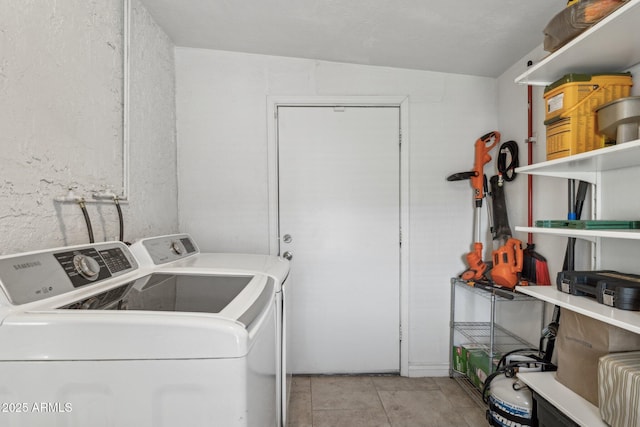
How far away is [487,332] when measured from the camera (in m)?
2.32

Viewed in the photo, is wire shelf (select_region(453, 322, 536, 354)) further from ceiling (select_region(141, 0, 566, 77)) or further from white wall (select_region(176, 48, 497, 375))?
ceiling (select_region(141, 0, 566, 77))

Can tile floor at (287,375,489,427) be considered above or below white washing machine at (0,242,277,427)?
below

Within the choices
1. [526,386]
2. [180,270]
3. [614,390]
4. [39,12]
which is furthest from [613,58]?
[39,12]

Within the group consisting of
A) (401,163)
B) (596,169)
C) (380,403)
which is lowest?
(380,403)

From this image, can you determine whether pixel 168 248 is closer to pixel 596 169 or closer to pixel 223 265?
pixel 223 265

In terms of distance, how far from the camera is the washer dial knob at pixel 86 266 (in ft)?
3.26

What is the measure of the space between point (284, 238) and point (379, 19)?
1.53 metres

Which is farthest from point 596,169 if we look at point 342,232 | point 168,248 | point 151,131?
point 151,131

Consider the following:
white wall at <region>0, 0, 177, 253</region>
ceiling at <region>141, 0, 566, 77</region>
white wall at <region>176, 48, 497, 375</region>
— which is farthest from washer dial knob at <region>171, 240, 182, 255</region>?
ceiling at <region>141, 0, 566, 77</region>

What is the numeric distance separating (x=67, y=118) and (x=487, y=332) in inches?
107

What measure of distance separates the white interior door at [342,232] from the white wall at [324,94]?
0.49 feet

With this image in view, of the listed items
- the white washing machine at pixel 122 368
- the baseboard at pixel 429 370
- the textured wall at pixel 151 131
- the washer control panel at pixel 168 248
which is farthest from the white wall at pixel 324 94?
the white washing machine at pixel 122 368

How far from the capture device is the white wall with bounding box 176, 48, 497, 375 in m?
2.36

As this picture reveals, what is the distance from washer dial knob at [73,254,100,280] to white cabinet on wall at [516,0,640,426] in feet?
5.48
